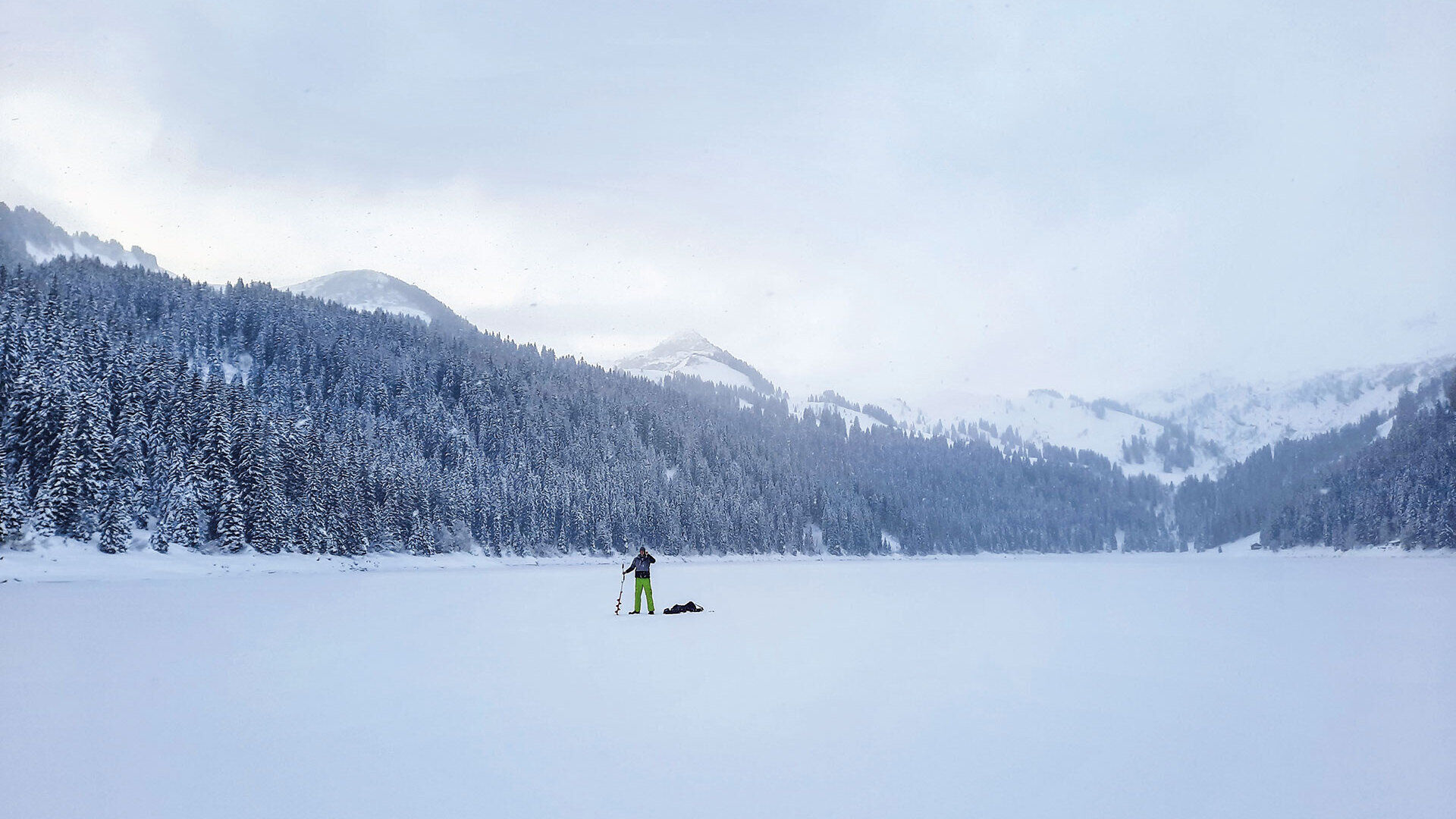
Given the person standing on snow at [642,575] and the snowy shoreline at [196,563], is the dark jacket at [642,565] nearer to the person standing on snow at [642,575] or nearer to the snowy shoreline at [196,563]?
the person standing on snow at [642,575]

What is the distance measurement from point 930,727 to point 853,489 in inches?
6135

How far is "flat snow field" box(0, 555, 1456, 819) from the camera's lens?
7246 mm

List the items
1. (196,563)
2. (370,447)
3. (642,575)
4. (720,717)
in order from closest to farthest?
1. (720,717)
2. (642,575)
3. (196,563)
4. (370,447)

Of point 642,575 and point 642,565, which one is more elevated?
point 642,565

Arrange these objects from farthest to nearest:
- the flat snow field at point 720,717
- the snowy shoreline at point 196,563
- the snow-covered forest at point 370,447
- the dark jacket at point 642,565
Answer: the snow-covered forest at point 370,447 → the snowy shoreline at point 196,563 → the dark jacket at point 642,565 → the flat snow field at point 720,717

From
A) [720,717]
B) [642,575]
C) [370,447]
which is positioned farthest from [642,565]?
[370,447]

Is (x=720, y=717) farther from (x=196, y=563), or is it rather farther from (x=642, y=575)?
(x=196, y=563)

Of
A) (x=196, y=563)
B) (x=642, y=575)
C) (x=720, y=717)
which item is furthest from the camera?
(x=196, y=563)

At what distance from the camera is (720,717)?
10430mm

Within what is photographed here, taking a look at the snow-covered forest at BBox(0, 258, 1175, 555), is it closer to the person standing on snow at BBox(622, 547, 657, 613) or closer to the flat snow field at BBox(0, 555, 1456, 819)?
the flat snow field at BBox(0, 555, 1456, 819)

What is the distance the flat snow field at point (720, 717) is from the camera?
7.25 m

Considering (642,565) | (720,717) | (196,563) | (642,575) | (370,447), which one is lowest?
(196,563)

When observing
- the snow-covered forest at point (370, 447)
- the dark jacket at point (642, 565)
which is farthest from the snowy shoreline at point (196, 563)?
the dark jacket at point (642, 565)

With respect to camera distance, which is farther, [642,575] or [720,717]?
[642,575]
